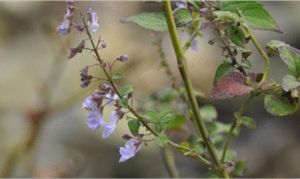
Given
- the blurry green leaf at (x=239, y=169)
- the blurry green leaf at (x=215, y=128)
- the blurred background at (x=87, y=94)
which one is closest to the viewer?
the blurry green leaf at (x=239, y=169)

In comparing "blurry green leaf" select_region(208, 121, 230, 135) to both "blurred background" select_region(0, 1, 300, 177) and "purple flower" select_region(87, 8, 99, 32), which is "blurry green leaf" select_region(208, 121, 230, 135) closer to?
"purple flower" select_region(87, 8, 99, 32)

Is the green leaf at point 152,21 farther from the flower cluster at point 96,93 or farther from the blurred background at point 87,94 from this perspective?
the blurred background at point 87,94

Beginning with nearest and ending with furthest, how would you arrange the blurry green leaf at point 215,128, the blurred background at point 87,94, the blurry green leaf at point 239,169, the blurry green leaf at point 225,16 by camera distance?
the blurry green leaf at point 225,16 < the blurry green leaf at point 239,169 < the blurry green leaf at point 215,128 < the blurred background at point 87,94

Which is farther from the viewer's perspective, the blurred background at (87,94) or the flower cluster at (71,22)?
the blurred background at (87,94)

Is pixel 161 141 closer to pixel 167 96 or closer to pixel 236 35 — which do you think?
pixel 236 35

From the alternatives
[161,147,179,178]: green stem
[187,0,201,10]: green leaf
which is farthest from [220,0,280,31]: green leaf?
[161,147,179,178]: green stem

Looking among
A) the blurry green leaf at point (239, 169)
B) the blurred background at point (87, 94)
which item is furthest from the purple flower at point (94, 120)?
the blurred background at point (87, 94)

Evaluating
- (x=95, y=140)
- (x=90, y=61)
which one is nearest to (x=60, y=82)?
(x=90, y=61)
